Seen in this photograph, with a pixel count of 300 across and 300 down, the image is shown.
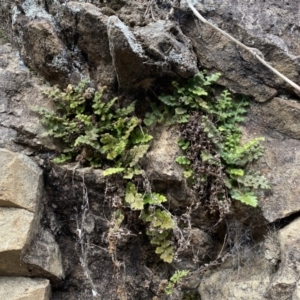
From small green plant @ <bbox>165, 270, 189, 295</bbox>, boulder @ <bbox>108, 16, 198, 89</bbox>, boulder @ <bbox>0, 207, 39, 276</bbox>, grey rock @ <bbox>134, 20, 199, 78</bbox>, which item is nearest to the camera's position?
boulder @ <bbox>0, 207, 39, 276</bbox>

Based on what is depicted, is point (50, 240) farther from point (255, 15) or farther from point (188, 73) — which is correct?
point (255, 15)

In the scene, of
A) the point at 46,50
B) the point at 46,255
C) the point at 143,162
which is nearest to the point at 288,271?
the point at 143,162

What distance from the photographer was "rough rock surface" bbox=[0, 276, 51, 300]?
10.6 ft

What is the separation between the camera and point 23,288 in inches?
129

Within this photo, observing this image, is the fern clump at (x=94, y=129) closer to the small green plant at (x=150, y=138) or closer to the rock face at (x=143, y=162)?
the small green plant at (x=150, y=138)

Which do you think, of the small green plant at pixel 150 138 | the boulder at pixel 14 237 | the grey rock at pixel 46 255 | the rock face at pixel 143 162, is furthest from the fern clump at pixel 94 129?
the grey rock at pixel 46 255

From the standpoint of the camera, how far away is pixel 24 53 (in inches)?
161

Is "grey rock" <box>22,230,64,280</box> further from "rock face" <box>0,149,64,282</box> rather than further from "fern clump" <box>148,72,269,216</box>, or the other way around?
"fern clump" <box>148,72,269,216</box>

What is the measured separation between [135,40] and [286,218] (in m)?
2.10

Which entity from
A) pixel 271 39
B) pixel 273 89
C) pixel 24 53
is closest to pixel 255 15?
pixel 271 39

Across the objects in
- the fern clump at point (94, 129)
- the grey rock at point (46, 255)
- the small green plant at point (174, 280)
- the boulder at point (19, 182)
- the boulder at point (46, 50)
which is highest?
the boulder at point (46, 50)

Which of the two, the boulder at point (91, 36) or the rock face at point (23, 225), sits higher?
the boulder at point (91, 36)

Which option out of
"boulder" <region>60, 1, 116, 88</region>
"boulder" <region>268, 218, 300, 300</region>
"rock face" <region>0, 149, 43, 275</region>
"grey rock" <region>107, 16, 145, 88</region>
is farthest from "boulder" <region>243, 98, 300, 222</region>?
"rock face" <region>0, 149, 43, 275</region>

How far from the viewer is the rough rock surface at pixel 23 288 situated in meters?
3.22
